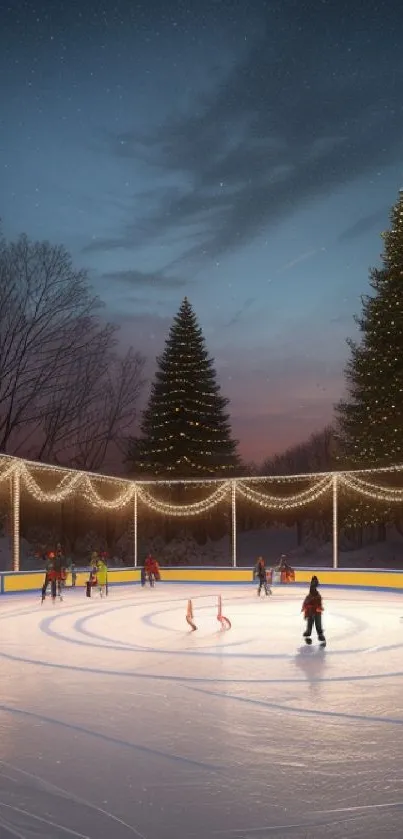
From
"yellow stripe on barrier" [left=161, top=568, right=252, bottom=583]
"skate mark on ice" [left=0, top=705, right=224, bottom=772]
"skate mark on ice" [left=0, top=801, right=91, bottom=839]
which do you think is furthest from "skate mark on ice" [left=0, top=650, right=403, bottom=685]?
"yellow stripe on barrier" [left=161, top=568, right=252, bottom=583]

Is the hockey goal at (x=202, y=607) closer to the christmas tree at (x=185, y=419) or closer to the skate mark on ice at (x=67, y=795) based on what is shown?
the skate mark on ice at (x=67, y=795)

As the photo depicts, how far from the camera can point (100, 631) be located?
59.2 feet

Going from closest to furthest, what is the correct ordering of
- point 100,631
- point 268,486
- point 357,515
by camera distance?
point 100,631, point 357,515, point 268,486

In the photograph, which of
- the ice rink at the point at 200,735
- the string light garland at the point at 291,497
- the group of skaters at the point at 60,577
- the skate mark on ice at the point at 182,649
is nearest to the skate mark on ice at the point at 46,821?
the ice rink at the point at 200,735

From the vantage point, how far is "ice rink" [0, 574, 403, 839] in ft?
19.8

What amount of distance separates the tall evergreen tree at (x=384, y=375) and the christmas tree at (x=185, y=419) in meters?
12.7

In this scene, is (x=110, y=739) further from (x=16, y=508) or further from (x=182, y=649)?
(x=16, y=508)

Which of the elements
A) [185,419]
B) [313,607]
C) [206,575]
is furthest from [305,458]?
[313,607]

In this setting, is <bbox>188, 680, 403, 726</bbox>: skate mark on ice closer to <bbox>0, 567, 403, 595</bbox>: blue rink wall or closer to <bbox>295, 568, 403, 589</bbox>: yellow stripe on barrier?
<bbox>0, 567, 403, 595</bbox>: blue rink wall

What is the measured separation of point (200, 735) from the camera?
8438 millimetres

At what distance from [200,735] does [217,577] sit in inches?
1119

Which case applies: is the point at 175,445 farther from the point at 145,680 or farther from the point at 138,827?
the point at 138,827

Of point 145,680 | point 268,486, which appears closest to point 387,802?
point 145,680

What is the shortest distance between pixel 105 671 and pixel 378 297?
37.6 meters
